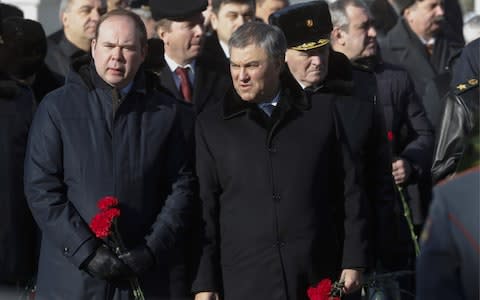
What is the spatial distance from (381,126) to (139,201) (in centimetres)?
142

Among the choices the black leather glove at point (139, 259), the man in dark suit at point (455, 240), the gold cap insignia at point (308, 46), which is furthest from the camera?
the gold cap insignia at point (308, 46)

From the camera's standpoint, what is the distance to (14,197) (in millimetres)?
7215

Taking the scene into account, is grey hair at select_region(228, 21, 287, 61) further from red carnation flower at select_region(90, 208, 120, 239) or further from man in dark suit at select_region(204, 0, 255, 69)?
man in dark suit at select_region(204, 0, 255, 69)

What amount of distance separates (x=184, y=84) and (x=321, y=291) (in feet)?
8.17

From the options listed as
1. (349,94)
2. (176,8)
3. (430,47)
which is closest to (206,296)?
(349,94)

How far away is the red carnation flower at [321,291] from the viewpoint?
6.48 m

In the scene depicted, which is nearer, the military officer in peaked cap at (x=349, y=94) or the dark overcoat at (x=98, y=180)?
the dark overcoat at (x=98, y=180)

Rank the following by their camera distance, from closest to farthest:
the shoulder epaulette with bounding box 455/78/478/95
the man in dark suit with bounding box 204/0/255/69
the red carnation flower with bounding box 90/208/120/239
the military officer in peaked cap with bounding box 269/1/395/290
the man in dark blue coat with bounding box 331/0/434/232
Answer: the red carnation flower with bounding box 90/208/120/239 → the military officer in peaked cap with bounding box 269/1/395/290 → the shoulder epaulette with bounding box 455/78/478/95 → the man in dark blue coat with bounding box 331/0/434/232 → the man in dark suit with bounding box 204/0/255/69

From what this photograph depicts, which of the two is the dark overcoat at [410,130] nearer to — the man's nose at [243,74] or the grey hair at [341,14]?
the grey hair at [341,14]

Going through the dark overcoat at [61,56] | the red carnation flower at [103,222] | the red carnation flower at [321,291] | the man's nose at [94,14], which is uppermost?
the man's nose at [94,14]

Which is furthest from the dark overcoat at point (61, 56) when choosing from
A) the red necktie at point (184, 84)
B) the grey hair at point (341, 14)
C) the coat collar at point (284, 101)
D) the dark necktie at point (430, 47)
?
the dark necktie at point (430, 47)

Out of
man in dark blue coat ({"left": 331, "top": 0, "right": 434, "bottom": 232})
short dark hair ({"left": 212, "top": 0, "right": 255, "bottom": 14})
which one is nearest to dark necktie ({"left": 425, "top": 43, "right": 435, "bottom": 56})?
man in dark blue coat ({"left": 331, "top": 0, "right": 434, "bottom": 232})

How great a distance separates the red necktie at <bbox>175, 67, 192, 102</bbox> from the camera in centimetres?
859

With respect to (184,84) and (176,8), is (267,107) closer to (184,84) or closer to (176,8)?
(184,84)
